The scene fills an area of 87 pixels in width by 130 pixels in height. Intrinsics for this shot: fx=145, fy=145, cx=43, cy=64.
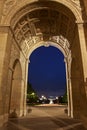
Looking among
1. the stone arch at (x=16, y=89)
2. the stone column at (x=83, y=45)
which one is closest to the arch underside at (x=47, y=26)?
the stone column at (x=83, y=45)

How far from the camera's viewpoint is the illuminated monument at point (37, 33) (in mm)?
9344

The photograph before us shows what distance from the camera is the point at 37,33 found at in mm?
15789

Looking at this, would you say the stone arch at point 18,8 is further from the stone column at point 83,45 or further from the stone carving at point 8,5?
the stone column at point 83,45

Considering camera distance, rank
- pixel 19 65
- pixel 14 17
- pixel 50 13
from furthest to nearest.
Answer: pixel 19 65
pixel 50 13
pixel 14 17

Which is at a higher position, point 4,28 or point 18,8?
point 18,8

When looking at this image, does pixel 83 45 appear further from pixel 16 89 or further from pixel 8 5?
pixel 16 89

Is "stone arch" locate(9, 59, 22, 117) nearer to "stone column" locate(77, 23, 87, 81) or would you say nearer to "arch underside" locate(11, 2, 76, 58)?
"arch underside" locate(11, 2, 76, 58)

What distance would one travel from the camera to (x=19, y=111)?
15.1m

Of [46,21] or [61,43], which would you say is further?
[61,43]

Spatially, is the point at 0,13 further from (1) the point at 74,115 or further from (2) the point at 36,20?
(1) the point at 74,115

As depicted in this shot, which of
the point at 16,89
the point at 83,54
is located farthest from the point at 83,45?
the point at 16,89

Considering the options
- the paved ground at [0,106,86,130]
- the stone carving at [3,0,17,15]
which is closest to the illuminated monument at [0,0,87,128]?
the stone carving at [3,0,17,15]

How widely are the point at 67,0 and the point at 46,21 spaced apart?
347cm

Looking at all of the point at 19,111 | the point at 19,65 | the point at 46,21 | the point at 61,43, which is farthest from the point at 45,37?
the point at 19,111
